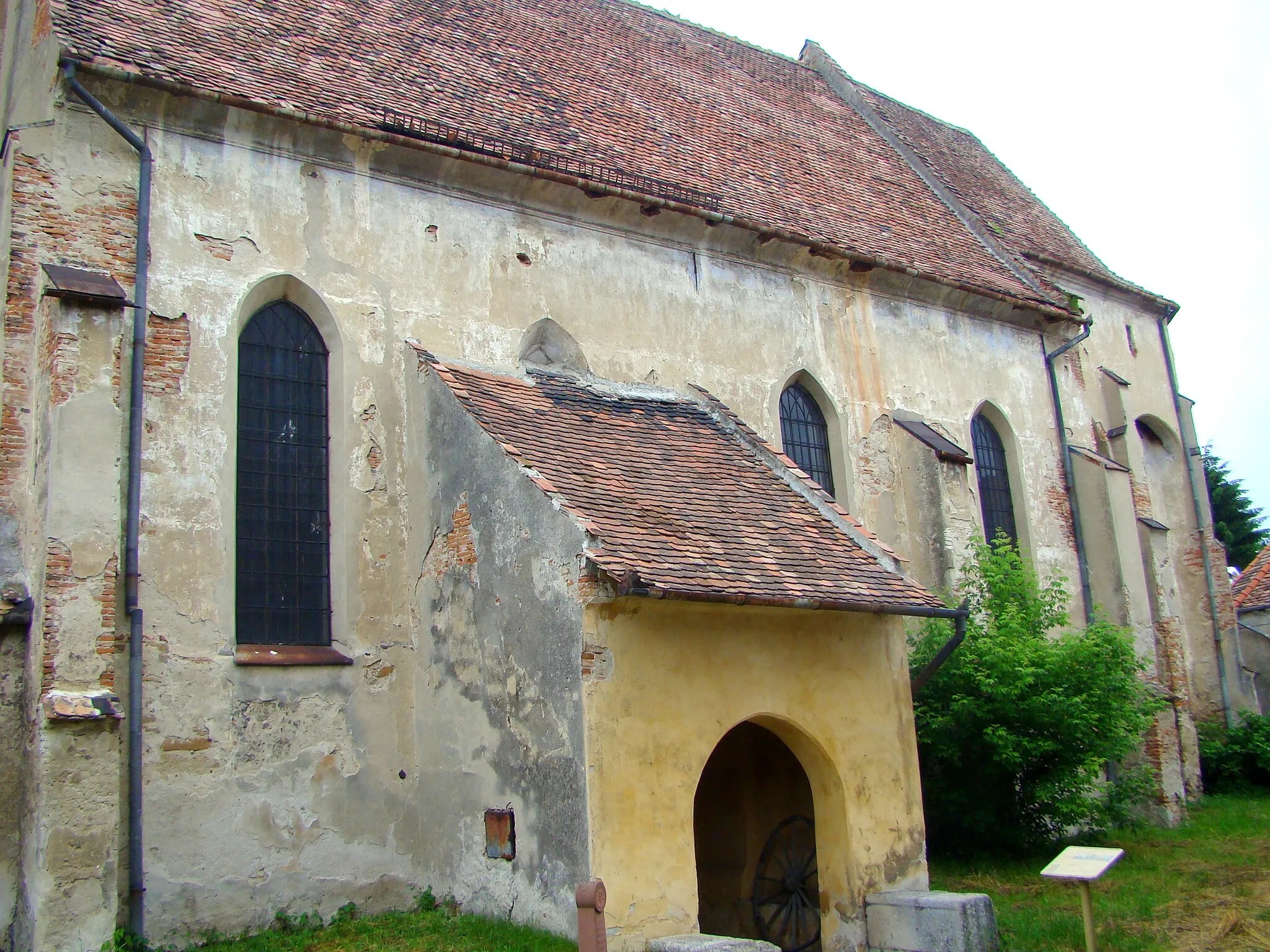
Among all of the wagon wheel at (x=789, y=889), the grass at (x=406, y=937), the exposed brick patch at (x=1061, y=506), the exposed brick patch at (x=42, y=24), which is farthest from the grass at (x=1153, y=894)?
the exposed brick patch at (x=42, y=24)

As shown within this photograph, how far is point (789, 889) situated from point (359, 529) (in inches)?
210

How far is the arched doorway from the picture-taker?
1096cm

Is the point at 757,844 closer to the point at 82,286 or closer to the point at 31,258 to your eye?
the point at 82,286

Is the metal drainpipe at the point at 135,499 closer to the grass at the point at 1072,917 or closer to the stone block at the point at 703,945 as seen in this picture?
the grass at the point at 1072,917

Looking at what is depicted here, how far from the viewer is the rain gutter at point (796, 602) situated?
8.46 m

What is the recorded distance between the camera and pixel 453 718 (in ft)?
33.3

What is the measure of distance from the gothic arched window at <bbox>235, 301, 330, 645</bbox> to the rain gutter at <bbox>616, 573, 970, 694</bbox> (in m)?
3.43

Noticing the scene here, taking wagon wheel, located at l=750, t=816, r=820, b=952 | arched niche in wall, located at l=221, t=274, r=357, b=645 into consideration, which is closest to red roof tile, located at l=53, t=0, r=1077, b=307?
arched niche in wall, located at l=221, t=274, r=357, b=645

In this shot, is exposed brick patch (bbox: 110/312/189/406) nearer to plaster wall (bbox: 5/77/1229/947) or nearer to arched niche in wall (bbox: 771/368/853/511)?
plaster wall (bbox: 5/77/1229/947)

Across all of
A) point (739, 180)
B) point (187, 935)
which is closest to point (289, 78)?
point (739, 180)

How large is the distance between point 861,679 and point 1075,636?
391 cm

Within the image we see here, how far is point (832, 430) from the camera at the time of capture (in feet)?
49.0

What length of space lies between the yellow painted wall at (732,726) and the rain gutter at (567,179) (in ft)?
17.8

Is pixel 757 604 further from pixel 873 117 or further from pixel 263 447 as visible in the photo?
pixel 873 117
